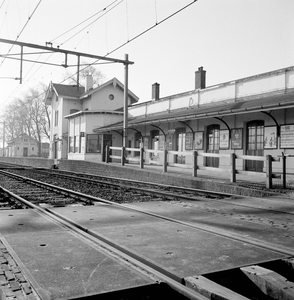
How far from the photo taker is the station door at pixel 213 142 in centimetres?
1938

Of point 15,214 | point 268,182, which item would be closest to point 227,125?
point 268,182

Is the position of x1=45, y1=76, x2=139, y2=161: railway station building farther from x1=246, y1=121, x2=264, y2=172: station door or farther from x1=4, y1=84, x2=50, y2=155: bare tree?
x1=4, y1=84, x2=50, y2=155: bare tree

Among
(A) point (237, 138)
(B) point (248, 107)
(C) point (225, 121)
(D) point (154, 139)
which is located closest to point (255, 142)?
(A) point (237, 138)

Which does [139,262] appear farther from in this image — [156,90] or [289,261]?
[156,90]

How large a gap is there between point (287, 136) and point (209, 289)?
1348 cm

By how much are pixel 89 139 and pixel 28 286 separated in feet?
97.0

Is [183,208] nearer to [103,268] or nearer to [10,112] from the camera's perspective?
[103,268]

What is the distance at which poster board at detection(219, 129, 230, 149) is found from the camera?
18.4 m

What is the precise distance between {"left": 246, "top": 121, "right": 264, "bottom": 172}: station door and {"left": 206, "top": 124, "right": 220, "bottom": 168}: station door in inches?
86.5

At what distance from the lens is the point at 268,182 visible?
35.3ft

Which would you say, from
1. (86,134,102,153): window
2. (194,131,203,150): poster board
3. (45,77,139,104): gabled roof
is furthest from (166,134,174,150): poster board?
(45,77,139,104): gabled roof

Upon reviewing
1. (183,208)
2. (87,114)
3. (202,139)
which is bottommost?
(183,208)

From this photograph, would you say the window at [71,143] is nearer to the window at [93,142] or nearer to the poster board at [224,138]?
the window at [93,142]

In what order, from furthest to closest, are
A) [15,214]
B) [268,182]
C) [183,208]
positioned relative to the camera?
1. [268,182]
2. [183,208]
3. [15,214]
